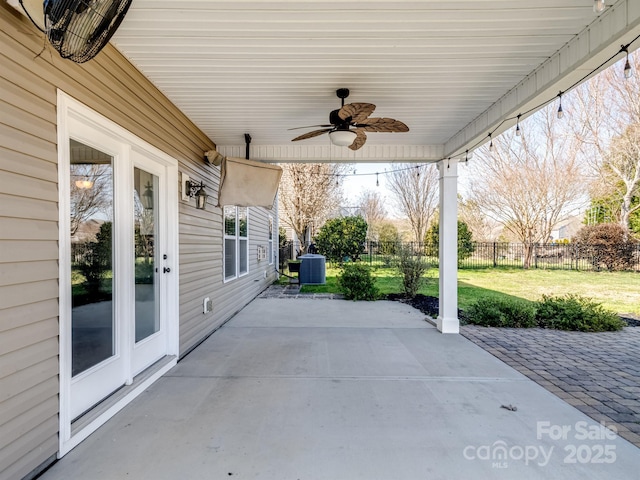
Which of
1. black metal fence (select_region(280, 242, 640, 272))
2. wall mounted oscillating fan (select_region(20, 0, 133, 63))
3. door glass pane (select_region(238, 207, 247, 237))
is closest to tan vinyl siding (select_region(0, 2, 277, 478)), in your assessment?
wall mounted oscillating fan (select_region(20, 0, 133, 63))

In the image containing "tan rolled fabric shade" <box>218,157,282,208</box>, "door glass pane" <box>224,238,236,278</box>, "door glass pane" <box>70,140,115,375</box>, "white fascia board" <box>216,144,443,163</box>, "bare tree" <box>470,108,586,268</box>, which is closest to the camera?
"door glass pane" <box>70,140,115,375</box>

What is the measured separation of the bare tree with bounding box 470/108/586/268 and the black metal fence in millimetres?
470

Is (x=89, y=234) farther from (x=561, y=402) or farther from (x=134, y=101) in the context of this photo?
(x=561, y=402)

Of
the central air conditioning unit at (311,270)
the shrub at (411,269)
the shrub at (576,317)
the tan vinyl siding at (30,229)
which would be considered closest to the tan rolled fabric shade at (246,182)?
the tan vinyl siding at (30,229)

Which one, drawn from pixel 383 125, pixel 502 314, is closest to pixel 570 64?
pixel 383 125

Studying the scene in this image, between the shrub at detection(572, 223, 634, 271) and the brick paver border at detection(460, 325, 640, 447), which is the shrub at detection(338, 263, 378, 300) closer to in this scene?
the brick paver border at detection(460, 325, 640, 447)

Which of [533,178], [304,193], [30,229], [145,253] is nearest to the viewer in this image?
[30,229]

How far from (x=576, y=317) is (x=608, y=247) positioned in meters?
8.92

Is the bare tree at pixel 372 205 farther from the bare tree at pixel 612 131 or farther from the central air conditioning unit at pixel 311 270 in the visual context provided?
the central air conditioning unit at pixel 311 270

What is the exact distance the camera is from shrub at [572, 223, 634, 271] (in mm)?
11148

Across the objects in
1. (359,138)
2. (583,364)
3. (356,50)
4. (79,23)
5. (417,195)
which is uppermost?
(417,195)

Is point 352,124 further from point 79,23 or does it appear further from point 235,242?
point 235,242

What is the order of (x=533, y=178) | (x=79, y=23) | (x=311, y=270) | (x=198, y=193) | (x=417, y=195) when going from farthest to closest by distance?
(x=417, y=195)
(x=533, y=178)
(x=311, y=270)
(x=198, y=193)
(x=79, y=23)

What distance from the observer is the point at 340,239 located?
43.0 feet
